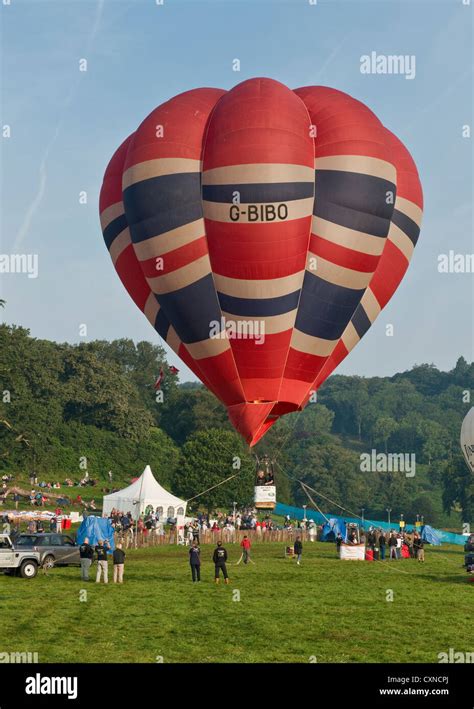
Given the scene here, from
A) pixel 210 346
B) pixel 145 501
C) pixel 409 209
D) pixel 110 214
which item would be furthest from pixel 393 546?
pixel 110 214

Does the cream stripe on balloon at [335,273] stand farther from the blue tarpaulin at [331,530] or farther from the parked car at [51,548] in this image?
the blue tarpaulin at [331,530]

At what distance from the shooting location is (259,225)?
28.8 metres

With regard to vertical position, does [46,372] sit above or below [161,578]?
above

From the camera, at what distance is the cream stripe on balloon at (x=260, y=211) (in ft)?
94.3

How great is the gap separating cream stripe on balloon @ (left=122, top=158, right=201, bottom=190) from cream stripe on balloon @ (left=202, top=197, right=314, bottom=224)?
1377 millimetres

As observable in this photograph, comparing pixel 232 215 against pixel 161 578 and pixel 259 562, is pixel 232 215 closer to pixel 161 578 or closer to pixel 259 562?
pixel 161 578

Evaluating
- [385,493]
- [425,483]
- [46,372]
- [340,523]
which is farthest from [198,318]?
[425,483]

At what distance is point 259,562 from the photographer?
138ft

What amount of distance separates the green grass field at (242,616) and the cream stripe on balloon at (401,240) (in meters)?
11.2

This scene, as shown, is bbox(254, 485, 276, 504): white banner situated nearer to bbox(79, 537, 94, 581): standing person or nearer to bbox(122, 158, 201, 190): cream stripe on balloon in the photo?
bbox(79, 537, 94, 581): standing person

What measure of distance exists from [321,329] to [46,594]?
11.6 m

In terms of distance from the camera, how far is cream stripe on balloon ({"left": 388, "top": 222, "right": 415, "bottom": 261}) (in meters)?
32.4
